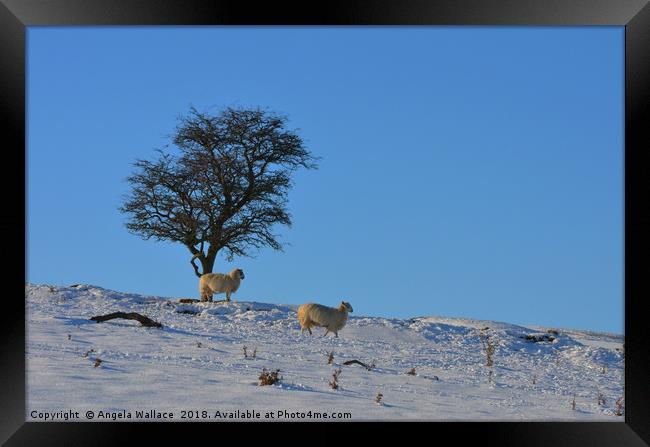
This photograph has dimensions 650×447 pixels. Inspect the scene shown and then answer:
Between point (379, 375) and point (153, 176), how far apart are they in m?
16.3

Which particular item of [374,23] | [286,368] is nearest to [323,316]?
[286,368]

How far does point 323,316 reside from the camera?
15.0 m

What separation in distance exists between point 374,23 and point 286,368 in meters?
5.34

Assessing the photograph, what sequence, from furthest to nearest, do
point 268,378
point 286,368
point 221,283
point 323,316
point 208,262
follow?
point 208,262, point 221,283, point 323,316, point 286,368, point 268,378

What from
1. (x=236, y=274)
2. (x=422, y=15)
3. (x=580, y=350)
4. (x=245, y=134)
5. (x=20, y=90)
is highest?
(x=245, y=134)

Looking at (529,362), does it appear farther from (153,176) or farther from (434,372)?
(153,176)

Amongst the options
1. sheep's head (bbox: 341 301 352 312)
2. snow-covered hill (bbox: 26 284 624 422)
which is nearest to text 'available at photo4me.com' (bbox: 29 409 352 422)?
snow-covered hill (bbox: 26 284 624 422)

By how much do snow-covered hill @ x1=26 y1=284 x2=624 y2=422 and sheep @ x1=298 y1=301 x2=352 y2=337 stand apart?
0.35 metres

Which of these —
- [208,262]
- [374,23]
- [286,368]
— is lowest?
[286,368]

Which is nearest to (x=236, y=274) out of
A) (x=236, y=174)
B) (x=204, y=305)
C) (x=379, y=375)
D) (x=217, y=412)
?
(x=204, y=305)

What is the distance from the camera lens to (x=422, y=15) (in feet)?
21.0

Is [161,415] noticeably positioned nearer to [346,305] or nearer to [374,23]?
[374,23]

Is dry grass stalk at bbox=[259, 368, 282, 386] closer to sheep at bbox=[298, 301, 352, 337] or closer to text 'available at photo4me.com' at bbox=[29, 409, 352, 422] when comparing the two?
text 'available at photo4me.com' at bbox=[29, 409, 352, 422]

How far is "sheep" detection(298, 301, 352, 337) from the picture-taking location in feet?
49.1
